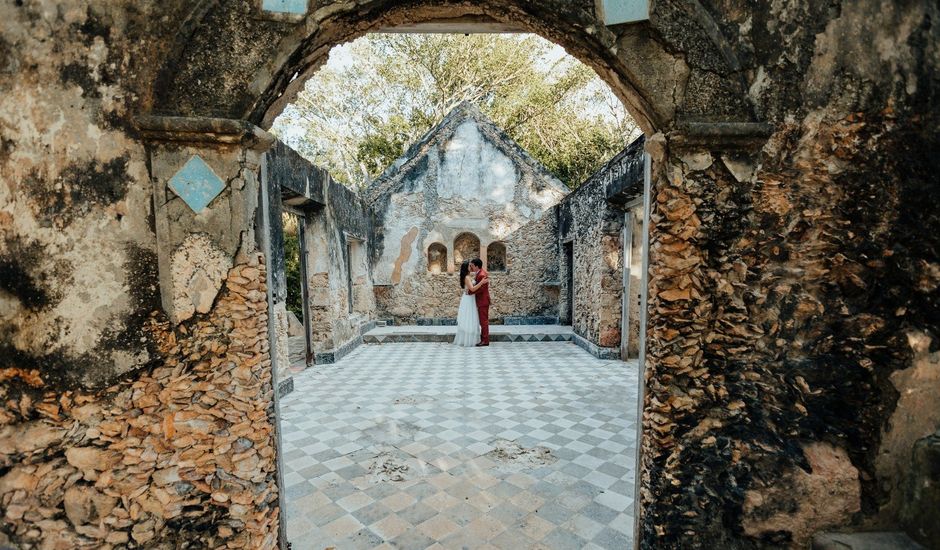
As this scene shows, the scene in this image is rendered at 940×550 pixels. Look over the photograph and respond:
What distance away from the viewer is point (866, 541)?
1.93 m

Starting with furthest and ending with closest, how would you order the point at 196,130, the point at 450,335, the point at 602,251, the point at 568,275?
the point at 568,275 → the point at 450,335 → the point at 602,251 → the point at 196,130

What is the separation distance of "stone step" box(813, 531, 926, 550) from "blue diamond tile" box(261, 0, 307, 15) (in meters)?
3.42

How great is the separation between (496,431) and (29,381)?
336cm

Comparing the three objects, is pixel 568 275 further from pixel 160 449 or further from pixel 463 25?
pixel 160 449

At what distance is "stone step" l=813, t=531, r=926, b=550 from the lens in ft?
6.23

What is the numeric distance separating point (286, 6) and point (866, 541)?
3581 mm

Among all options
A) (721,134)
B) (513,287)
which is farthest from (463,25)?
(513,287)

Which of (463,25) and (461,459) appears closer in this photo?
(463,25)

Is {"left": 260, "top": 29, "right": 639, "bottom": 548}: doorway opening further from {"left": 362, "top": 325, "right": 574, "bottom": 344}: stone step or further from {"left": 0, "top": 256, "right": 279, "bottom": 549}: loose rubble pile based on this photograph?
{"left": 0, "top": 256, "right": 279, "bottom": 549}: loose rubble pile

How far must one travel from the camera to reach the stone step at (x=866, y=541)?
1899 mm

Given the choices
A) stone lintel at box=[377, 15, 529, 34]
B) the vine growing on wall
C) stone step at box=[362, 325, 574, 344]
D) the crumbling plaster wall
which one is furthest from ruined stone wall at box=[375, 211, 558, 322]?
stone lintel at box=[377, 15, 529, 34]

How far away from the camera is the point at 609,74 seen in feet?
6.86

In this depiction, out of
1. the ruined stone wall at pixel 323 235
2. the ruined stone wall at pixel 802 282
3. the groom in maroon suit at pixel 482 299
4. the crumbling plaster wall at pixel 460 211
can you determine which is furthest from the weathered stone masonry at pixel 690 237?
the crumbling plaster wall at pixel 460 211

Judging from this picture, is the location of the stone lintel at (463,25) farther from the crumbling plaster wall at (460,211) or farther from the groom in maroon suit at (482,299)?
the crumbling plaster wall at (460,211)
